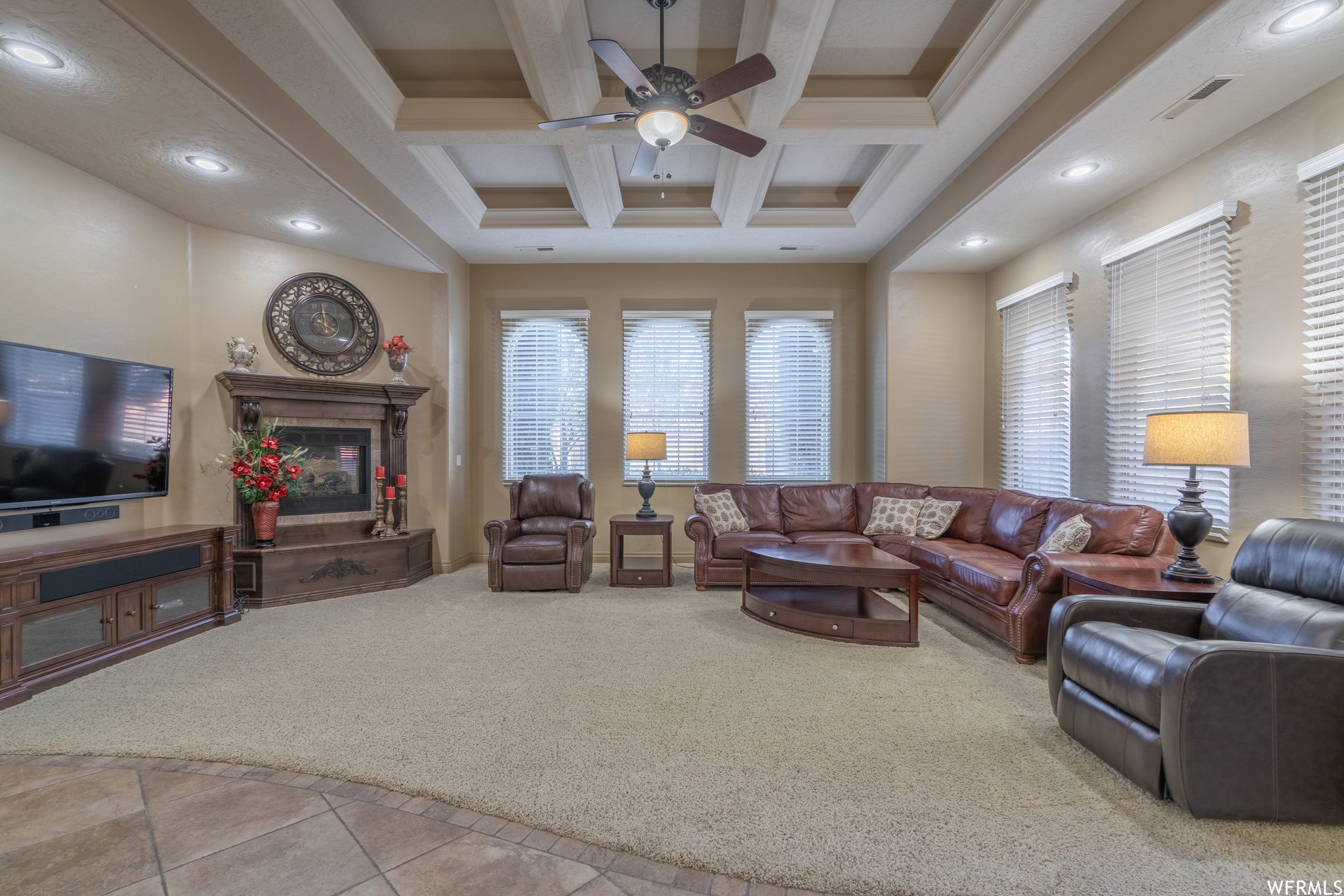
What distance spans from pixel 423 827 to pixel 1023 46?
422 cm

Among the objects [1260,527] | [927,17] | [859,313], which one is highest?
[927,17]

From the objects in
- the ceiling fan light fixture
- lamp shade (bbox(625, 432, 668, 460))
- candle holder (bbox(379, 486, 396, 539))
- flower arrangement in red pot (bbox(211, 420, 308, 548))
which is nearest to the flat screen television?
flower arrangement in red pot (bbox(211, 420, 308, 548))

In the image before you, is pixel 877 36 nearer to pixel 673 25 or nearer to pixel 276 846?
pixel 673 25

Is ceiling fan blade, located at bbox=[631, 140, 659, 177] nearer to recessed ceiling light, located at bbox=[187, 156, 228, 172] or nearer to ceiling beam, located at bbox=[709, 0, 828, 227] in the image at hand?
ceiling beam, located at bbox=[709, 0, 828, 227]

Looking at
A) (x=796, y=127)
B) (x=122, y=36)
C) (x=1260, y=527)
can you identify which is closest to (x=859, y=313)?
(x=796, y=127)

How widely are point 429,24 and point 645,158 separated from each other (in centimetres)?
133

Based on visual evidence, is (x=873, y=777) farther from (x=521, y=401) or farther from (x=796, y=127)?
(x=521, y=401)

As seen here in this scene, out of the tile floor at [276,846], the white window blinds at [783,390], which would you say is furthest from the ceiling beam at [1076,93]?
the tile floor at [276,846]

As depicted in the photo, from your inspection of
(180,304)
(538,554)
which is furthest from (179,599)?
(538,554)

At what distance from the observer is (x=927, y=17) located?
10.2 feet

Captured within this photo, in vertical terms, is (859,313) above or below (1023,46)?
below

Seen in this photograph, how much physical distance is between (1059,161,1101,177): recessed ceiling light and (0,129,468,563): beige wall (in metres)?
5.13

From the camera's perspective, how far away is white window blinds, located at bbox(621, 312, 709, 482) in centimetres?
638

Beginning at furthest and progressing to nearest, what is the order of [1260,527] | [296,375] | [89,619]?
[296,375]
[89,619]
[1260,527]
